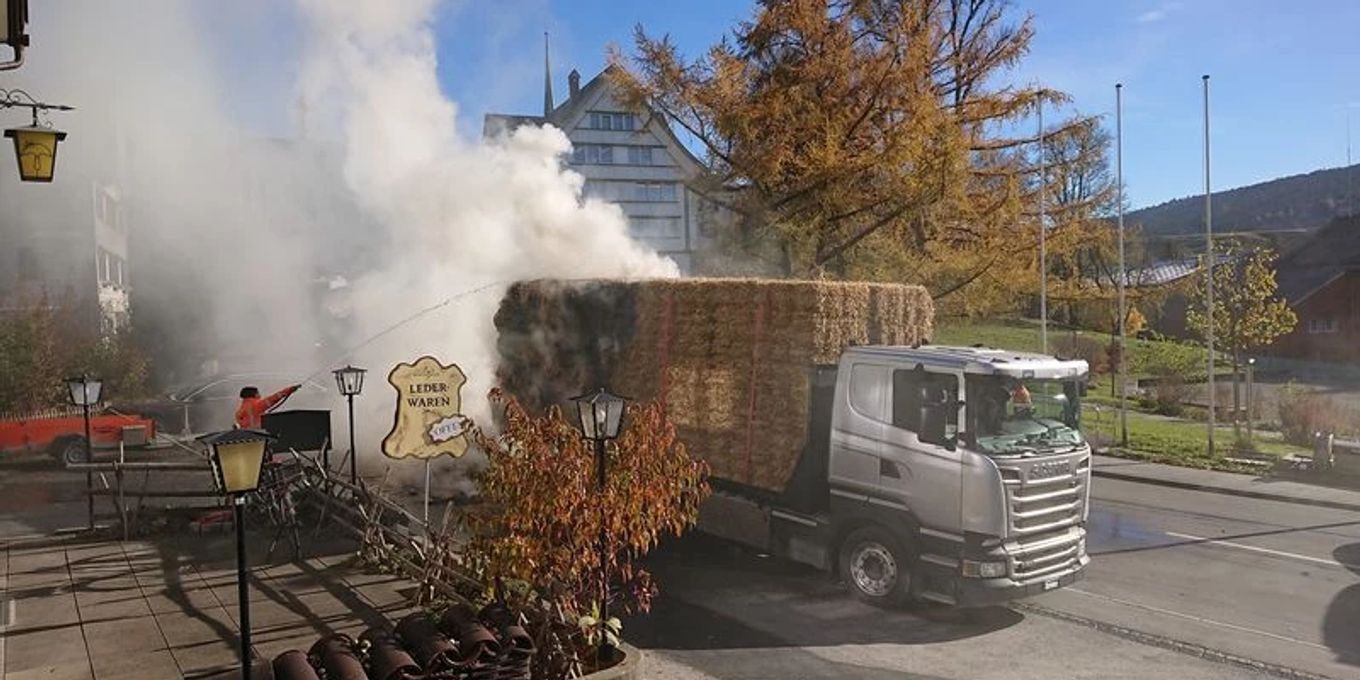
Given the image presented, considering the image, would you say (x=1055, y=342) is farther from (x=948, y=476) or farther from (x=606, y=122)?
(x=948, y=476)

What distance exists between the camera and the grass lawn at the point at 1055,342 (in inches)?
1236

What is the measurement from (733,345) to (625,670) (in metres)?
5.11

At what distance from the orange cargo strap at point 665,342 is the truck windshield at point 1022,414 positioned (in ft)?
14.2

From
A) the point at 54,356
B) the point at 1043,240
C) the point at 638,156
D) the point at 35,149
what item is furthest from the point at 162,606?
the point at 638,156

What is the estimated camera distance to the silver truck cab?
862cm

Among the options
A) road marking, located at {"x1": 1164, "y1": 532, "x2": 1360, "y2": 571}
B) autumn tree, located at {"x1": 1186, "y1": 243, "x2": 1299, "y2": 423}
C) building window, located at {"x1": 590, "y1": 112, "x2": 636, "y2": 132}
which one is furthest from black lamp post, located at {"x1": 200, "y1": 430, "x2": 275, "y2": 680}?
building window, located at {"x1": 590, "y1": 112, "x2": 636, "y2": 132}

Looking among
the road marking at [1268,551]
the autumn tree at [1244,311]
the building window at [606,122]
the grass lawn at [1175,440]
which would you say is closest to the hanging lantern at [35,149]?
the road marking at [1268,551]

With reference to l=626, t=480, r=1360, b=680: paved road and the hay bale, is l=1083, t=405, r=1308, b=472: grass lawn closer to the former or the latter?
l=626, t=480, r=1360, b=680: paved road

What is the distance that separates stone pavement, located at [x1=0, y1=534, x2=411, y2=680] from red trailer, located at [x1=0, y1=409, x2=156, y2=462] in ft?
33.4

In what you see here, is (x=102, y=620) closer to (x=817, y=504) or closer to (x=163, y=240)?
(x=817, y=504)

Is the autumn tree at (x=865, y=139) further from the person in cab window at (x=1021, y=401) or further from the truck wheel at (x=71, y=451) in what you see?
the truck wheel at (x=71, y=451)

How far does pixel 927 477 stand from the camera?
8992 mm

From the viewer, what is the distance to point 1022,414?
9.21m

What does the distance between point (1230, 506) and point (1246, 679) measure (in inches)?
333
